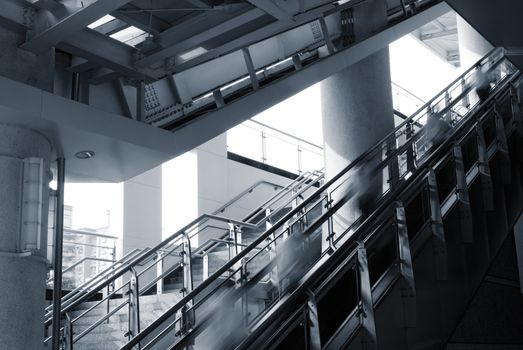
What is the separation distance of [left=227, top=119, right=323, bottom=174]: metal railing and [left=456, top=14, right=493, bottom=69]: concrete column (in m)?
4.00

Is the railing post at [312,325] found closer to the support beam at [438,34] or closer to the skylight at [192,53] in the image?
the skylight at [192,53]

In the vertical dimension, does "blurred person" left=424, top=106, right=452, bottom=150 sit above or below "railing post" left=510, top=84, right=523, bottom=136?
below

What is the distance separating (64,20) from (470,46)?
10.4 m

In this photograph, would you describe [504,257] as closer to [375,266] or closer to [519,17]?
[375,266]

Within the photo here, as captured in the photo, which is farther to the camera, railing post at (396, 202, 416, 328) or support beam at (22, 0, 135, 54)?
railing post at (396, 202, 416, 328)

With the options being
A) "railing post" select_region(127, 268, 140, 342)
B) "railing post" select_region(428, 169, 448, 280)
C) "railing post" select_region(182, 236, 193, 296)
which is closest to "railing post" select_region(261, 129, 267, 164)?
"railing post" select_region(182, 236, 193, 296)

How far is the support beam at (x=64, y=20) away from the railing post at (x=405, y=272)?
2.57 metres

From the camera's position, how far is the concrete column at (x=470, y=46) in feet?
42.2

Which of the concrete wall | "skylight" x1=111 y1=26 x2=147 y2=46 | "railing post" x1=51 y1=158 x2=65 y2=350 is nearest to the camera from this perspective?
"railing post" x1=51 y1=158 x2=65 y2=350

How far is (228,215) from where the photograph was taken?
12.7 metres

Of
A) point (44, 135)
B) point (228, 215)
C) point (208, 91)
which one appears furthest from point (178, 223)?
point (44, 135)

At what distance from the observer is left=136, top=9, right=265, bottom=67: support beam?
15.4 feet

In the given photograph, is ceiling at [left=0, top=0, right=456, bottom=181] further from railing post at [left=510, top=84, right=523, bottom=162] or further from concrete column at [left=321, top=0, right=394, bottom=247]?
railing post at [left=510, top=84, right=523, bottom=162]

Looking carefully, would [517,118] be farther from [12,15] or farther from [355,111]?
[12,15]
